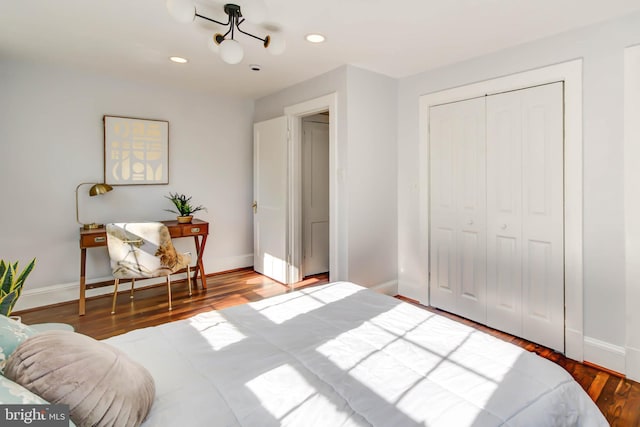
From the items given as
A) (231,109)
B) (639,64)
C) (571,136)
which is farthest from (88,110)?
(639,64)

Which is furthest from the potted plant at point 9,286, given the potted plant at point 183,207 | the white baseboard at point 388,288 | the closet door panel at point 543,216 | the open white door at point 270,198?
the closet door panel at point 543,216

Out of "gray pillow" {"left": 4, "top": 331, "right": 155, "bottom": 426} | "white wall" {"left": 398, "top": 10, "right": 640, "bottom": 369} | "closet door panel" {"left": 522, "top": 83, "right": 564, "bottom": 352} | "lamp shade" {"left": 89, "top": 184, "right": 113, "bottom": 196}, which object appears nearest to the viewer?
"gray pillow" {"left": 4, "top": 331, "right": 155, "bottom": 426}

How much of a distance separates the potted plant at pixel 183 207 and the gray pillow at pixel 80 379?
305 centimetres

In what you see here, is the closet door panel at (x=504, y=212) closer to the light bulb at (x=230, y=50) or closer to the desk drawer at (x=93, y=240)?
the light bulb at (x=230, y=50)

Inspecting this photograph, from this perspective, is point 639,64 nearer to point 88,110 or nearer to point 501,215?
point 501,215

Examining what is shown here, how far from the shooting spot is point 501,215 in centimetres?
295

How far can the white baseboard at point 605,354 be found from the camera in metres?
2.33

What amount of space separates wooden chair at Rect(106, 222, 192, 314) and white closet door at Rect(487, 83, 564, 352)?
3.06 meters

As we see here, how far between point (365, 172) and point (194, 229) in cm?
202

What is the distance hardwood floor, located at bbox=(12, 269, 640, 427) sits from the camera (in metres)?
2.06

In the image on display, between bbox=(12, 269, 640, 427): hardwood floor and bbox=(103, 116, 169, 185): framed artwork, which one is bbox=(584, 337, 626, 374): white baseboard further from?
bbox=(103, 116, 169, 185): framed artwork

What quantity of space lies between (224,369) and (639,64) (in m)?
2.99

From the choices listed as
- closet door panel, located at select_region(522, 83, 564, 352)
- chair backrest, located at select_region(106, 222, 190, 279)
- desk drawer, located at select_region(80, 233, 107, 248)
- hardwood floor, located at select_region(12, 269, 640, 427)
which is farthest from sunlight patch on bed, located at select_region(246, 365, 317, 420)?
desk drawer, located at select_region(80, 233, 107, 248)

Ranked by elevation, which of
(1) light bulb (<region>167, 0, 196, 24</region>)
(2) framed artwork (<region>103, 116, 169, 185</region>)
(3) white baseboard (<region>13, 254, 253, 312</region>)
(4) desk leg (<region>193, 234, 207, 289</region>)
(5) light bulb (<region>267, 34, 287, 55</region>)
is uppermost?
(5) light bulb (<region>267, 34, 287, 55</region>)
